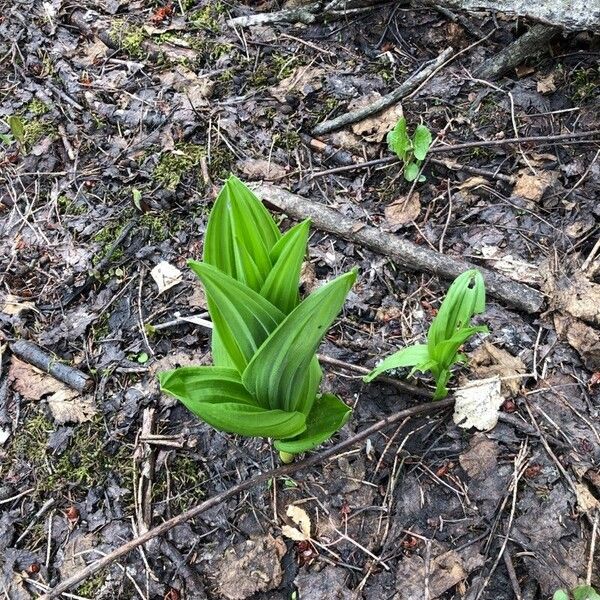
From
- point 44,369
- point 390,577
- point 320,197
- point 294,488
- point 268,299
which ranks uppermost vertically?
point 268,299

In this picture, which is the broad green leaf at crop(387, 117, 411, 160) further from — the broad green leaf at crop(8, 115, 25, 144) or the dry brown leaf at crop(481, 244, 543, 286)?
the broad green leaf at crop(8, 115, 25, 144)

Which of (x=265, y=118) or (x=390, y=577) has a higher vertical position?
(x=265, y=118)

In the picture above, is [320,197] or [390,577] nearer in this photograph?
[390,577]

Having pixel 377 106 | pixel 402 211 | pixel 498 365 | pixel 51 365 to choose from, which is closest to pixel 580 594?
pixel 498 365

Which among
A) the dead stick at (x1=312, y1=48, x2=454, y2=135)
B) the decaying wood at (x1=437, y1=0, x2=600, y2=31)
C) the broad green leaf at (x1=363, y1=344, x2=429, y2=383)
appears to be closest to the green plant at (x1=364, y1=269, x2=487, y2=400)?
the broad green leaf at (x1=363, y1=344, x2=429, y2=383)

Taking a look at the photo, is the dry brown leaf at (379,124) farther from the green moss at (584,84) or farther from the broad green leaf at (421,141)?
the green moss at (584,84)

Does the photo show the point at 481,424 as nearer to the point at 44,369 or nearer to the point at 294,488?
the point at 294,488

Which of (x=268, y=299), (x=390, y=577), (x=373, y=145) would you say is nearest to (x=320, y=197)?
(x=373, y=145)

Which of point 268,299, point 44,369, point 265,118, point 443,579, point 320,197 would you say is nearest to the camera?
point 268,299
